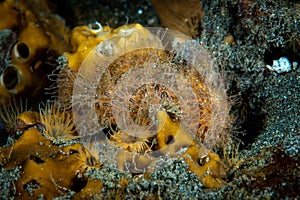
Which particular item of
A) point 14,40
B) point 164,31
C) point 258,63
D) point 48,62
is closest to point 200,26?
point 164,31

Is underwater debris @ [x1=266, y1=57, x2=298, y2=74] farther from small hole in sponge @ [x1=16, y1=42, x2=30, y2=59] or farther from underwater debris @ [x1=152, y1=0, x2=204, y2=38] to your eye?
small hole in sponge @ [x1=16, y1=42, x2=30, y2=59]

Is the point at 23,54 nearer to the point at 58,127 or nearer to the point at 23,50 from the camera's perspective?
the point at 23,50

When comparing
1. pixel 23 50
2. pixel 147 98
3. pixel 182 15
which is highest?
pixel 182 15

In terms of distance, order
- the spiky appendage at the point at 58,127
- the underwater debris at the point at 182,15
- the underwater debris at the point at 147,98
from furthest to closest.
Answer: the underwater debris at the point at 182,15
the spiky appendage at the point at 58,127
the underwater debris at the point at 147,98

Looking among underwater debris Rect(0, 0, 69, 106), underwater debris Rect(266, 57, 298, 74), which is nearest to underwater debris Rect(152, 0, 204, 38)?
underwater debris Rect(266, 57, 298, 74)

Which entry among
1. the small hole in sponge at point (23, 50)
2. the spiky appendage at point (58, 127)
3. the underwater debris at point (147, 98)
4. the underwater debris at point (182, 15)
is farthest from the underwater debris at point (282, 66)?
the small hole in sponge at point (23, 50)

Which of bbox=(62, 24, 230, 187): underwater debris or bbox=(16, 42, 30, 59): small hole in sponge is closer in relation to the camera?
bbox=(62, 24, 230, 187): underwater debris

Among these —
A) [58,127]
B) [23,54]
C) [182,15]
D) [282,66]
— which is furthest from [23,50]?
[282,66]

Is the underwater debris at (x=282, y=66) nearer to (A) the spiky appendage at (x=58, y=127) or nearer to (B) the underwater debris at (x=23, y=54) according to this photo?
(A) the spiky appendage at (x=58, y=127)
